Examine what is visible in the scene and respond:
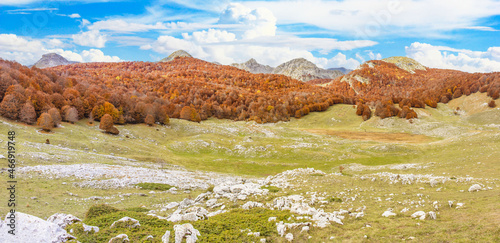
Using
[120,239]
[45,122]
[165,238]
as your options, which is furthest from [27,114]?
[165,238]

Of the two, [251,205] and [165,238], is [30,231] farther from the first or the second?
[251,205]

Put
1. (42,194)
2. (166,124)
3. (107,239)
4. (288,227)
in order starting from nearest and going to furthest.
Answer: (107,239) → (288,227) → (42,194) → (166,124)

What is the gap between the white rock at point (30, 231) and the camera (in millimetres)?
10739

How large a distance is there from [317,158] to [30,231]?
2170 inches

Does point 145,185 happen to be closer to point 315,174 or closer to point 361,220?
point 315,174

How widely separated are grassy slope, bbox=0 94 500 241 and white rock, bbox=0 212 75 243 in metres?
7.53

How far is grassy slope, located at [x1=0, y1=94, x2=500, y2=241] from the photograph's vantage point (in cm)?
1376

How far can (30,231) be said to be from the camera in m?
11.2

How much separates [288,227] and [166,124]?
79.6m

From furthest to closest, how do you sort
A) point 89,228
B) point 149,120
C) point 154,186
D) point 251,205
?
point 149,120 < point 154,186 < point 251,205 < point 89,228

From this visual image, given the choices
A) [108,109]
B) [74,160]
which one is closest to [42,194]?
[74,160]

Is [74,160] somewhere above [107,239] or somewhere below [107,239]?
below

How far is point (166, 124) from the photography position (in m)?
87.9

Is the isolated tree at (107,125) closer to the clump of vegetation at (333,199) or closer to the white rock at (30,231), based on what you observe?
the white rock at (30,231)
